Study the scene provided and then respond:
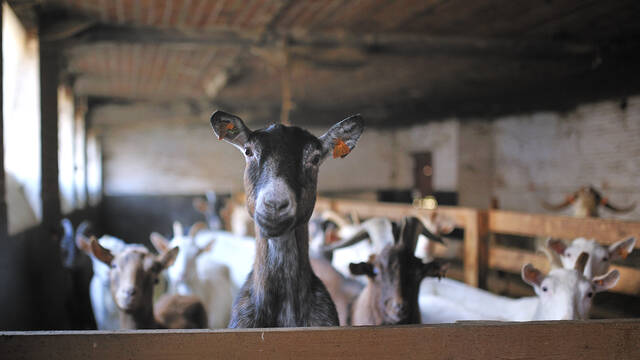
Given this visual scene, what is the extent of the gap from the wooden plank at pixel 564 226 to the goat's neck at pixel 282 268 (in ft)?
10.3

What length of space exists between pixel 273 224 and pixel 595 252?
3037 mm

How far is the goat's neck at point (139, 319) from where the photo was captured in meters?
3.44

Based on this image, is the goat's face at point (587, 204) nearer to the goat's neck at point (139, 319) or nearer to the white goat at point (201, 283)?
the white goat at point (201, 283)

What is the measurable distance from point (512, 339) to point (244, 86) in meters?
10.3

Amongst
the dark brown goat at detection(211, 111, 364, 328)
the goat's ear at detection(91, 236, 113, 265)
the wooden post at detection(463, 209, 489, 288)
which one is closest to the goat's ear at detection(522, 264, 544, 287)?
the dark brown goat at detection(211, 111, 364, 328)

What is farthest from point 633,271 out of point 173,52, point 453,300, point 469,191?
point 469,191

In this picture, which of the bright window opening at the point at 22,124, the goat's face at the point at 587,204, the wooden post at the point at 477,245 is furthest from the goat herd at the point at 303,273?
the goat's face at the point at 587,204

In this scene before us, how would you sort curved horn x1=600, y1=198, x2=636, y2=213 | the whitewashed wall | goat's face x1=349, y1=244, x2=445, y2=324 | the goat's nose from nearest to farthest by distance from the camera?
the goat's nose, goat's face x1=349, y1=244, x2=445, y2=324, curved horn x1=600, y1=198, x2=636, y2=213, the whitewashed wall

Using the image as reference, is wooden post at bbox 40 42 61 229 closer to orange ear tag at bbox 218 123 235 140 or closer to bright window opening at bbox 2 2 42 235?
bright window opening at bbox 2 2 42 235

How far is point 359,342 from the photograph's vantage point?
1460 mm

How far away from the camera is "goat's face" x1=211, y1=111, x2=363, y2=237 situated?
1.96 meters

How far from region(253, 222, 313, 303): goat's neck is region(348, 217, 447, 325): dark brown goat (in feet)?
3.24

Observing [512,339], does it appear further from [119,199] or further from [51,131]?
[119,199]

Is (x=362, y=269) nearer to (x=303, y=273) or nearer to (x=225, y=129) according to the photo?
(x=303, y=273)
